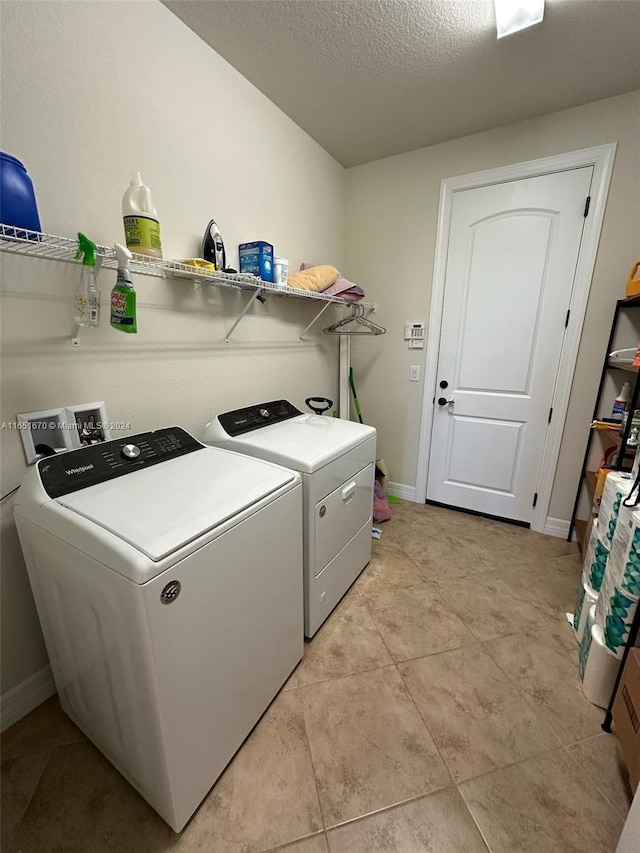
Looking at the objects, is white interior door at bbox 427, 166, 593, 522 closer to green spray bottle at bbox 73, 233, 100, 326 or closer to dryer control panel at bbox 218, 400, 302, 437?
dryer control panel at bbox 218, 400, 302, 437

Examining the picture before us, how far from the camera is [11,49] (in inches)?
39.1

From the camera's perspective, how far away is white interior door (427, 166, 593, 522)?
83.3 inches

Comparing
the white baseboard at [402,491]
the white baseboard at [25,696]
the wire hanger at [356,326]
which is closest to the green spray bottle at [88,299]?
the white baseboard at [25,696]

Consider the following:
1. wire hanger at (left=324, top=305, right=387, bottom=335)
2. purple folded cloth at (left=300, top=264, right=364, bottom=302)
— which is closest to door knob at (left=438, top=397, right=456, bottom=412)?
wire hanger at (left=324, top=305, right=387, bottom=335)

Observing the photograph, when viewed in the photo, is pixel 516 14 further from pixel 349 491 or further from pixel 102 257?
pixel 349 491

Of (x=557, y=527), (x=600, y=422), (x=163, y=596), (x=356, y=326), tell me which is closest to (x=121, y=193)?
(x=163, y=596)

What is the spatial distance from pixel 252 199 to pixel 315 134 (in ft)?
2.62

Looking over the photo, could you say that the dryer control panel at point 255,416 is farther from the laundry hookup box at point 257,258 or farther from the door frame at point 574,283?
the door frame at point 574,283

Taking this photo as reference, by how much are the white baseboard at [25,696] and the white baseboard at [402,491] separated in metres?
2.38

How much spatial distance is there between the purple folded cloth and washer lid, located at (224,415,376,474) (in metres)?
0.86

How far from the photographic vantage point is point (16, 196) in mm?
878

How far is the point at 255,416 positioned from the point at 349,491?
2.06ft

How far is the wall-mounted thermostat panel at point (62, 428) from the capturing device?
113 centimetres

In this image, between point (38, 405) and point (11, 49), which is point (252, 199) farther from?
point (38, 405)
